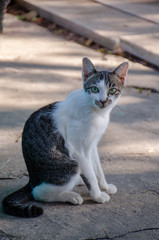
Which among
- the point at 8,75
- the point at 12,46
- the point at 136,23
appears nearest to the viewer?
the point at 8,75

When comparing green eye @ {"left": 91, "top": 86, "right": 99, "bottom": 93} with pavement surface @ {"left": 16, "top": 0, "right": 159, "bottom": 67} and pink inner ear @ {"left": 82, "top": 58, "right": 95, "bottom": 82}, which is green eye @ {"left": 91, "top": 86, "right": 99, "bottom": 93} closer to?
pink inner ear @ {"left": 82, "top": 58, "right": 95, "bottom": 82}

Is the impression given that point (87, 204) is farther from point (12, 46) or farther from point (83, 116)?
point (12, 46)

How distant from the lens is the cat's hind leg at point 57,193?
3246mm

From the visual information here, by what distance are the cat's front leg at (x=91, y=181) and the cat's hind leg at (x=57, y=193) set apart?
0.07m

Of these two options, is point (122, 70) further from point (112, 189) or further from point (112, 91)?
point (112, 189)

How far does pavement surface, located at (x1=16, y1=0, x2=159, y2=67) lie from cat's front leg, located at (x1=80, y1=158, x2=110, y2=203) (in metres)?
3.29

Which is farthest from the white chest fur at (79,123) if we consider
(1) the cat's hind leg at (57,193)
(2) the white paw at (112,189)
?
(2) the white paw at (112,189)

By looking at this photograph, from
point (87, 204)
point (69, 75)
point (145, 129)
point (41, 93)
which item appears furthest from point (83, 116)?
point (69, 75)

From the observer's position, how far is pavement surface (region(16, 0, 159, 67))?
668cm

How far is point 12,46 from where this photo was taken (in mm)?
7027

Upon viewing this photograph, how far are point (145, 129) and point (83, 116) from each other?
1.60 m

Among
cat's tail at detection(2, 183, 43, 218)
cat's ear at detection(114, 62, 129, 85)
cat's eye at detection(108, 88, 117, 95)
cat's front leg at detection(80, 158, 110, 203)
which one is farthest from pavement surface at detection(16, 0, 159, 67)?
cat's tail at detection(2, 183, 43, 218)

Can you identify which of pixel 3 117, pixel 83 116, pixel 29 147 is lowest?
pixel 3 117

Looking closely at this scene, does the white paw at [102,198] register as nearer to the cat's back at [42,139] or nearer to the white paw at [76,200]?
the white paw at [76,200]
